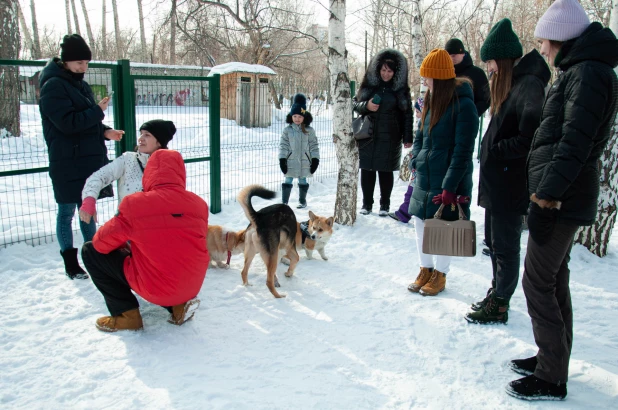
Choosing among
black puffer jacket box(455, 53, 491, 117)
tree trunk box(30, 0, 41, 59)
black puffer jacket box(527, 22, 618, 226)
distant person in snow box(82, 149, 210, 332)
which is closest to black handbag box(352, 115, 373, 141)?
black puffer jacket box(455, 53, 491, 117)

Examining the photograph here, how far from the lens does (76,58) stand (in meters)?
4.07

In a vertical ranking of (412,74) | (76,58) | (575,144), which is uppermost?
(412,74)

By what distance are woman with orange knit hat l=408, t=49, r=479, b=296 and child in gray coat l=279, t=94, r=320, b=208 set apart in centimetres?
291

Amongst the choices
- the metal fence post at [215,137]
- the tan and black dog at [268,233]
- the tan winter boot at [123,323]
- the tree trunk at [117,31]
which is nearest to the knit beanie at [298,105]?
the metal fence post at [215,137]

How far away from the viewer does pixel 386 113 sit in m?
6.26

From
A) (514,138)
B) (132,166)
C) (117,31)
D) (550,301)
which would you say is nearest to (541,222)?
(550,301)

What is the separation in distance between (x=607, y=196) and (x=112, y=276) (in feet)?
16.7

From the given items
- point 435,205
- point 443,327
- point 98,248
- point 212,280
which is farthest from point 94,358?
point 435,205

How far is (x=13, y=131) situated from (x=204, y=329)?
344 centimetres

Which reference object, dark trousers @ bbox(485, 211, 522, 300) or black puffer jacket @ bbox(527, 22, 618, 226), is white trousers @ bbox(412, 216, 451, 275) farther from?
black puffer jacket @ bbox(527, 22, 618, 226)

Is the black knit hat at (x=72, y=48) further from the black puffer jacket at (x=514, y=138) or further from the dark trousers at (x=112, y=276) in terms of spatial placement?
the black puffer jacket at (x=514, y=138)

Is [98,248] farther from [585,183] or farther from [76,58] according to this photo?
[585,183]

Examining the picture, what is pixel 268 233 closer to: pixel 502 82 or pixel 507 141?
pixel 507 141

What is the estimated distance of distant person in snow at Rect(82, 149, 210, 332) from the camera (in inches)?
122
